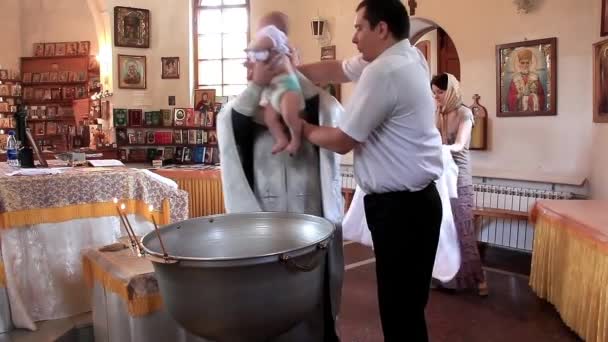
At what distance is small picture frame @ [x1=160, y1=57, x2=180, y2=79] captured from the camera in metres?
7.34

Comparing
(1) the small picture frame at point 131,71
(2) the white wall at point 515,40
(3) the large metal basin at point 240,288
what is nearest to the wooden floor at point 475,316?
(2) the white wall at point 515,40

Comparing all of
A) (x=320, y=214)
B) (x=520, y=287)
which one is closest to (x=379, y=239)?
(x=320, y=214)

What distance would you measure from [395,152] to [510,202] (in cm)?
347

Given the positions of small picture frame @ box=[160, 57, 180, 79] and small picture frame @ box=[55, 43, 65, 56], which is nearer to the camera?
small picture frame @ box=[160, 57, 180, 79]

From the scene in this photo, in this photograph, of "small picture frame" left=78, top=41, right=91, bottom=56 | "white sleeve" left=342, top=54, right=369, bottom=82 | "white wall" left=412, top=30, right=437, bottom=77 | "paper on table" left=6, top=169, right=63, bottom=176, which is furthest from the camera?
"small picture frame" left=78, top=41, right=91, bottom=56

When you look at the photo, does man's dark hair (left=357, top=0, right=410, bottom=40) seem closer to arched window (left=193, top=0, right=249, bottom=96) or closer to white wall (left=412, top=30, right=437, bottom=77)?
white wall (left=412, top=30, right=437, bottom=77)

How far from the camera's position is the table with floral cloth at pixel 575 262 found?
2617mm

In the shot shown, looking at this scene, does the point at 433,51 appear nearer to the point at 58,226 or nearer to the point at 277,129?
the point at 58,226

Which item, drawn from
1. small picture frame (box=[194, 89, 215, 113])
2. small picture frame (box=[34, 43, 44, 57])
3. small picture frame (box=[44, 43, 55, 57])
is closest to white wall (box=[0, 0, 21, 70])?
small picture frame (box=[34, 43, 44, 57])

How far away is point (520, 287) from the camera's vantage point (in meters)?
4.05

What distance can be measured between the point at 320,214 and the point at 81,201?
1.65 meters

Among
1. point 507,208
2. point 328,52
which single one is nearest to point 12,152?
point 507,208

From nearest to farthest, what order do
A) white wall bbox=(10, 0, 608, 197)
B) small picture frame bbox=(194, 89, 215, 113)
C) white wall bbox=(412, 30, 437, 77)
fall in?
white wall bbox=(10, 0, 608, 197)
white wall bbox=(412, 30, 437, 77)
small picture frame bbox=(194, 89, 215, 113)

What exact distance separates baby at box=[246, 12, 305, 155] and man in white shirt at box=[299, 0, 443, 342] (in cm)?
7
